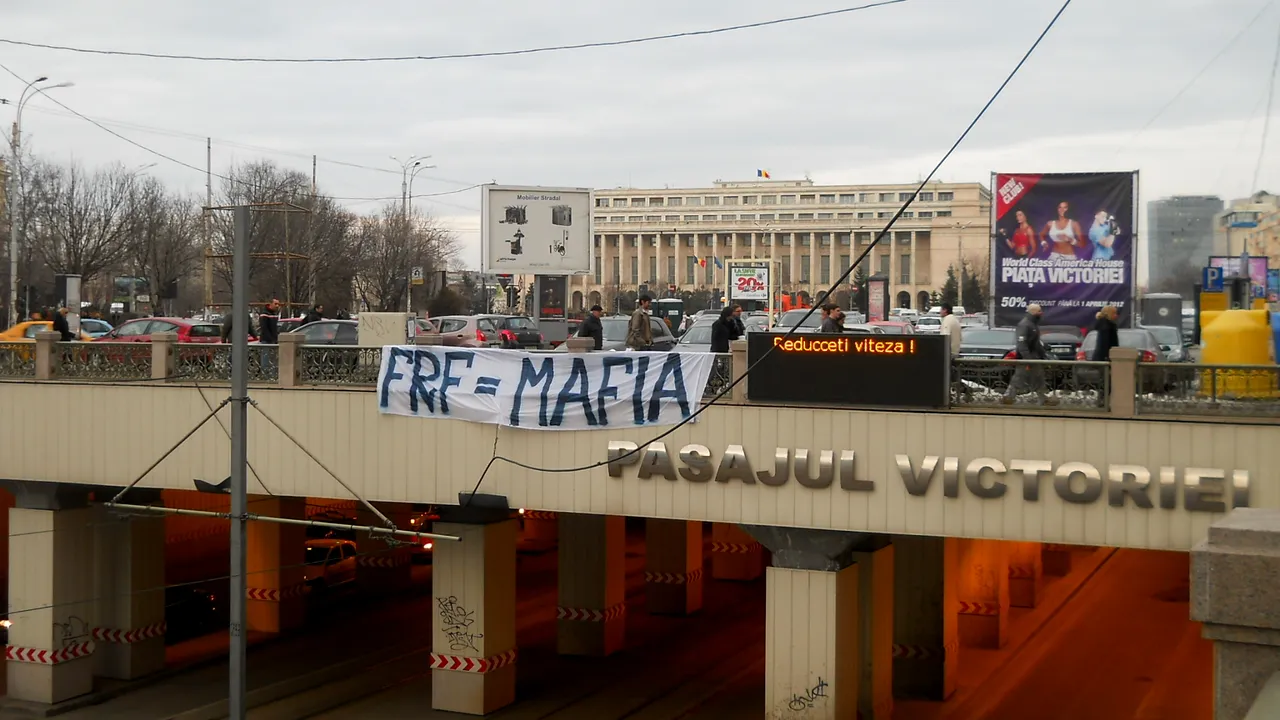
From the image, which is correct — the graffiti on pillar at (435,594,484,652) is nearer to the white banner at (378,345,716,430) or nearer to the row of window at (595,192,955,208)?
the white banner at (378,345,716,430)

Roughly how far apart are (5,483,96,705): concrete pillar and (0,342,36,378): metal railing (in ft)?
7.18

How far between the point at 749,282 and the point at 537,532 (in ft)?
55.7

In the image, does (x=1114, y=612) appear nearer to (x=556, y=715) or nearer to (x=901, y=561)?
(x=901, y=561)

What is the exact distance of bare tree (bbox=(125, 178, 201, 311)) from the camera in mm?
61750

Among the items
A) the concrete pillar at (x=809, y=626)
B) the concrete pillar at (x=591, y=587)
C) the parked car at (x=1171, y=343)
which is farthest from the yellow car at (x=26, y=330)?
the parked car at (x=1171, y=343)

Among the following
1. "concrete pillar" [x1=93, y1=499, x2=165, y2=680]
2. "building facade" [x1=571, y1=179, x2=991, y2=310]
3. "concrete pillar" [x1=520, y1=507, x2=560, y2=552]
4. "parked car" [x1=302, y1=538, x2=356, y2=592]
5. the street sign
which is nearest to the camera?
"concrete pillar" [x1=93, y1=499, x2=165, y2=680]

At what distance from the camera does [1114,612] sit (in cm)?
3234

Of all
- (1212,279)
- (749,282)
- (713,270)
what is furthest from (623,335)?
(713,270)

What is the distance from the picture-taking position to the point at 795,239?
134 meters

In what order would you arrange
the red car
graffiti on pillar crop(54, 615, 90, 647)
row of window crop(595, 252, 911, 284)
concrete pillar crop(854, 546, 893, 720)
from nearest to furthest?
concrete pillar crop(854, 546, 893, 720)
graffiti on pillar crop(54, 615, 90, 647)
the red car
row of window crop(595, 252, 911, 284)

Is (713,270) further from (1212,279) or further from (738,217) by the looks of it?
(1212,279)

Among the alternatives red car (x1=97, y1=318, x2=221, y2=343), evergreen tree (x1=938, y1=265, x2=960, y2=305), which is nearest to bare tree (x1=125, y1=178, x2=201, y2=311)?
red car (x1=97, y1=318, x2=221, y2=343)

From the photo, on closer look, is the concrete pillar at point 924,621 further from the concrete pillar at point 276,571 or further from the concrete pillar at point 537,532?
the concrete pillar at point 537,532

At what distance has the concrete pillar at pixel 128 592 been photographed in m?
23.1
